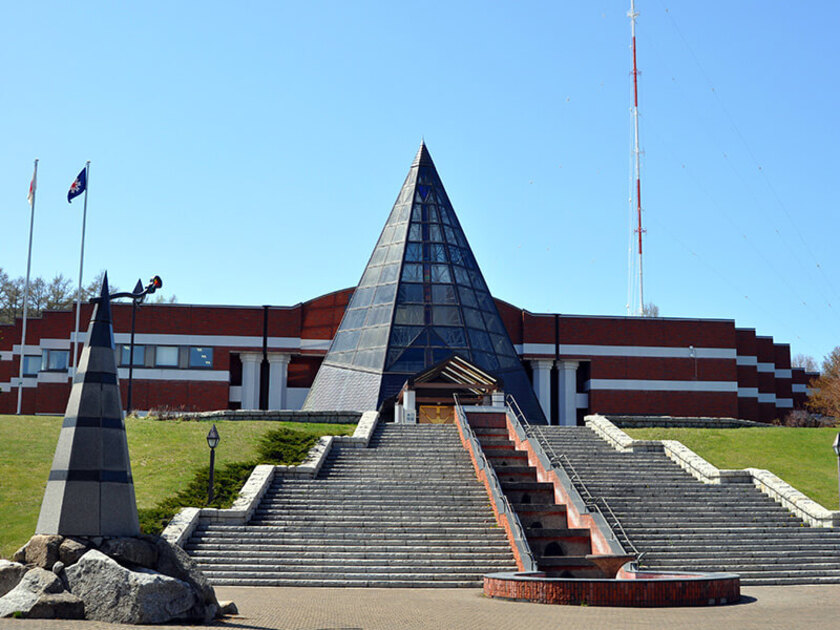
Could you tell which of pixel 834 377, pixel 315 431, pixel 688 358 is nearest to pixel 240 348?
pixel 315 431

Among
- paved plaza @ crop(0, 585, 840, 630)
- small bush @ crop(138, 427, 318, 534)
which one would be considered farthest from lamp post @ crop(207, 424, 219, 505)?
paved plaza @ crop(0, 585, 840, 630)

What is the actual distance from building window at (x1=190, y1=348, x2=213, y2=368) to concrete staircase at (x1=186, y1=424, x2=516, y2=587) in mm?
23827

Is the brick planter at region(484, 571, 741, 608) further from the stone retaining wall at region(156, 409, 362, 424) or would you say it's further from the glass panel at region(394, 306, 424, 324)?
the glass panel at region(394, 306, 424, 324)

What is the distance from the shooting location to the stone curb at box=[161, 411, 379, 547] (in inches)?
723

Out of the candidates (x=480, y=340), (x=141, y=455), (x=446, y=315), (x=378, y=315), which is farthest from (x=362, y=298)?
(x=141, y=455)

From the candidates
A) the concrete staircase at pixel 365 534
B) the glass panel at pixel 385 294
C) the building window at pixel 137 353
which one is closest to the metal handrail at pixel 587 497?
the concrete staircase at pixel 365 534

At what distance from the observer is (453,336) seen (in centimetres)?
3691

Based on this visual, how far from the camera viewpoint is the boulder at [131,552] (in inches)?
423

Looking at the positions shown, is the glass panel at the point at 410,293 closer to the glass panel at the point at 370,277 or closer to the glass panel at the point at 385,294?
the glass panel at the point at 385,294

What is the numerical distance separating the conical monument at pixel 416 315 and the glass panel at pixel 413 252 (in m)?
0.04

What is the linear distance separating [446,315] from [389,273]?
10.7 feet

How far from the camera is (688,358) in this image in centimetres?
4844

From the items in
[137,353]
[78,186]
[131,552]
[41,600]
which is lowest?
[41,600]

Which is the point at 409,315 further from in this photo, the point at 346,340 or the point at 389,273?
the point at 346,340
